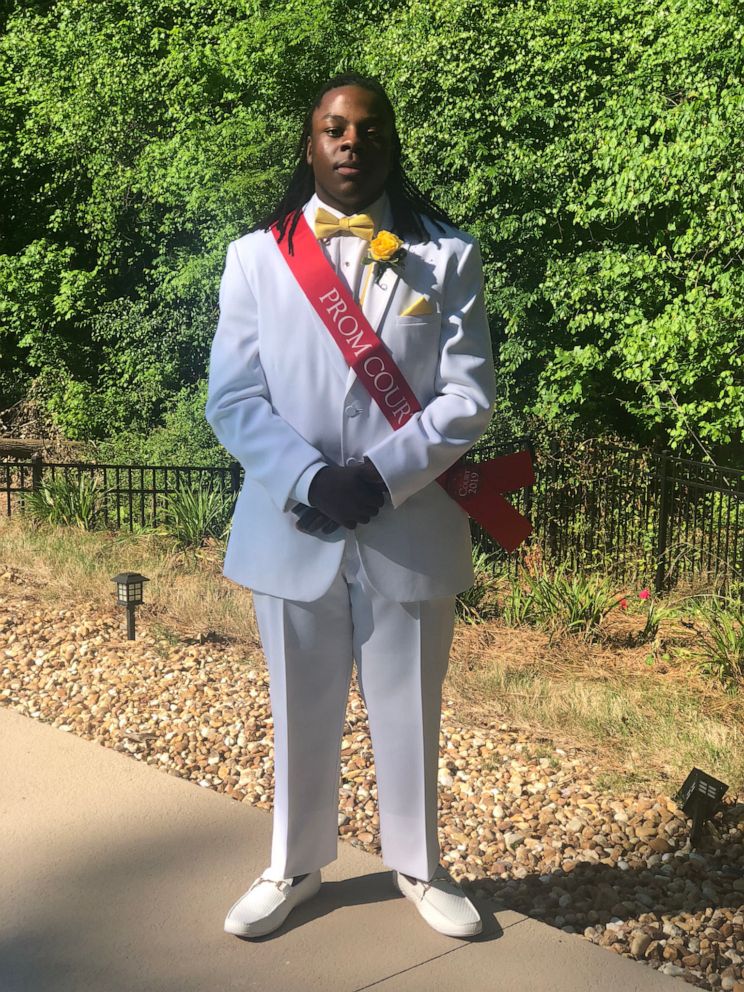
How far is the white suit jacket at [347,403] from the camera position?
2.58 metres

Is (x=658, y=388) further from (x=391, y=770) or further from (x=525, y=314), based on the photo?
(x=391, y=770)

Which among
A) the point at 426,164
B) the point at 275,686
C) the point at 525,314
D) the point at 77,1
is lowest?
the point at 275,686

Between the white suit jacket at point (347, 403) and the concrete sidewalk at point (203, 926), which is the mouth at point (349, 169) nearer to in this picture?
the white suit jacket at point (347, 403)

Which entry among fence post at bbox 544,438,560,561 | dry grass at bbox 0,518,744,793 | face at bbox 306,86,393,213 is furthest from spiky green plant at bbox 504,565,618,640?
face at bbox 306,86,393,213

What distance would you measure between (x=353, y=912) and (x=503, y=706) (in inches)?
81.3

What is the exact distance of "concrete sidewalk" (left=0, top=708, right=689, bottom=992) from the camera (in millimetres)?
2629

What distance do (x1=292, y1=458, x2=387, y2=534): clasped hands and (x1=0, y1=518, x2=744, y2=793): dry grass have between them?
6.29 ft

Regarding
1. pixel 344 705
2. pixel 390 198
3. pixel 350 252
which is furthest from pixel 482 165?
pixel 344 705

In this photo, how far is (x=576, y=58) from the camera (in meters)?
9.88

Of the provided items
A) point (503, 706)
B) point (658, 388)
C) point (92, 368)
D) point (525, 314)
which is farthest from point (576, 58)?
point (92, 368)

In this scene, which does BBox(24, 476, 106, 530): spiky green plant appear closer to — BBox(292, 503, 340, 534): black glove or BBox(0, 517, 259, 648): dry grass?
BBox(0, 517, 259, 648): dry grass

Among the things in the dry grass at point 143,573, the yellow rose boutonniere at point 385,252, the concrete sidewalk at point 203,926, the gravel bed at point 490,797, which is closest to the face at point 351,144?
the yellow rose boutonniere at point 385,252

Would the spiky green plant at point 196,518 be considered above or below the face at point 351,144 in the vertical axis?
below

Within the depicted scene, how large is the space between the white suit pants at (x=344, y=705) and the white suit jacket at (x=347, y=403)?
7 centimetres
